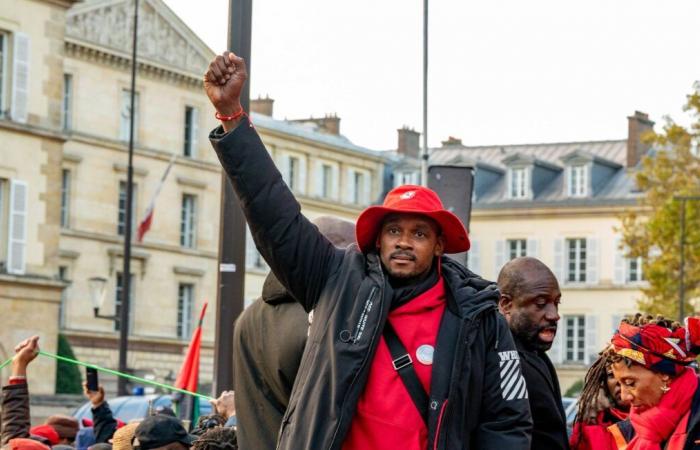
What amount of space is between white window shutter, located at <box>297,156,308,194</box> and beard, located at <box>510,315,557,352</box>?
77076 mm

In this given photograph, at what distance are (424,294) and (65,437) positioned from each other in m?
7.54

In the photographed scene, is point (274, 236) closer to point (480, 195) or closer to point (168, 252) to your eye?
point (168, 252)

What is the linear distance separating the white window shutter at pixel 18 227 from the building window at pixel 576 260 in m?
44.0

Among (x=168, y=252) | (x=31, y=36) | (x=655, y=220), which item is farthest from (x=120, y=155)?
(x=655, y=220)

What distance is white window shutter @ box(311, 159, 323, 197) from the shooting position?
8569cm

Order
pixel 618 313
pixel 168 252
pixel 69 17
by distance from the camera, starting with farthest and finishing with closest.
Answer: pixel 618 313, pixel 168 252, pixel 69 17

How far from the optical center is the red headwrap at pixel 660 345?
6891 millimetres

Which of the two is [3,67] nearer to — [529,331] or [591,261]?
[529,331]

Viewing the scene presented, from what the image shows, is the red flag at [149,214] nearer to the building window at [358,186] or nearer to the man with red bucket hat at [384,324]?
the building window at [358,186]

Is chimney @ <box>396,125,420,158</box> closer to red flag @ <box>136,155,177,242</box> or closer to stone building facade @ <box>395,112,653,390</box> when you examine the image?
stone building facade @ <box>395,112,653,390</box>

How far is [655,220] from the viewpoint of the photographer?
48094mm

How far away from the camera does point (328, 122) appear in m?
91.3

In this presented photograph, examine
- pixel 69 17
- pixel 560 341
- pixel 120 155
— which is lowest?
pixel 560 341

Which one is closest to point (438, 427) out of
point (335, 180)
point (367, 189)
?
point (335, 180)
